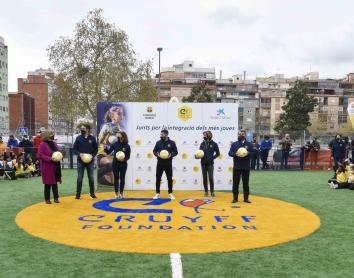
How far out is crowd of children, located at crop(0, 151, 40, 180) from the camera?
15.3 meters

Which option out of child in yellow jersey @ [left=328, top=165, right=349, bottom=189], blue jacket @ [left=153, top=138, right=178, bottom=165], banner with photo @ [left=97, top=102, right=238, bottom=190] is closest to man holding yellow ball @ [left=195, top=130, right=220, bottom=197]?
blue jacket @ [left=153, top=138, right=178, bottom=165]

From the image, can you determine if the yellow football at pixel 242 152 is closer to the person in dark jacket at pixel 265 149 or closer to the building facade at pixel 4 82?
the person in dark jacket at pixel 265 149

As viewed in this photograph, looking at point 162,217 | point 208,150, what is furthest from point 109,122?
point 162,217

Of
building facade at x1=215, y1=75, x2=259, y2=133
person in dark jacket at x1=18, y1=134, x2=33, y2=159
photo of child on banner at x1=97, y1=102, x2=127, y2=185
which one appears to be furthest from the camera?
building facade at x1=215, y1=75, x2=259, y2=133

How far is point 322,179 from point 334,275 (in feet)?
40.2

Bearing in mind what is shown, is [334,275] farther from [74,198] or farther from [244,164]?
[74,198]

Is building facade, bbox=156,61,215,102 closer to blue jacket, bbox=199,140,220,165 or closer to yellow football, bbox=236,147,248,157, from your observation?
blue jacket, bbox=199,140,220,165

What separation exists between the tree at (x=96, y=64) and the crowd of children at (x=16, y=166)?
13.6m

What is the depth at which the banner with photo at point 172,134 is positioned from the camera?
490 inches

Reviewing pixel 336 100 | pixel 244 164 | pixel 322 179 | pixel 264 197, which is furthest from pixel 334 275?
pixel 336 100

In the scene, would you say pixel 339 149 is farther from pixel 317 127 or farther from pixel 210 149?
pixel 317 127

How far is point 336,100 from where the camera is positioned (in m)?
97.2

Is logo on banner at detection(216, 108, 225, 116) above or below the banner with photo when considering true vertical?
above

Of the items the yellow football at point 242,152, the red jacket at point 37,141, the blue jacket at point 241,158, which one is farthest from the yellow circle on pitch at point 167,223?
the red jacket at point 37,141
